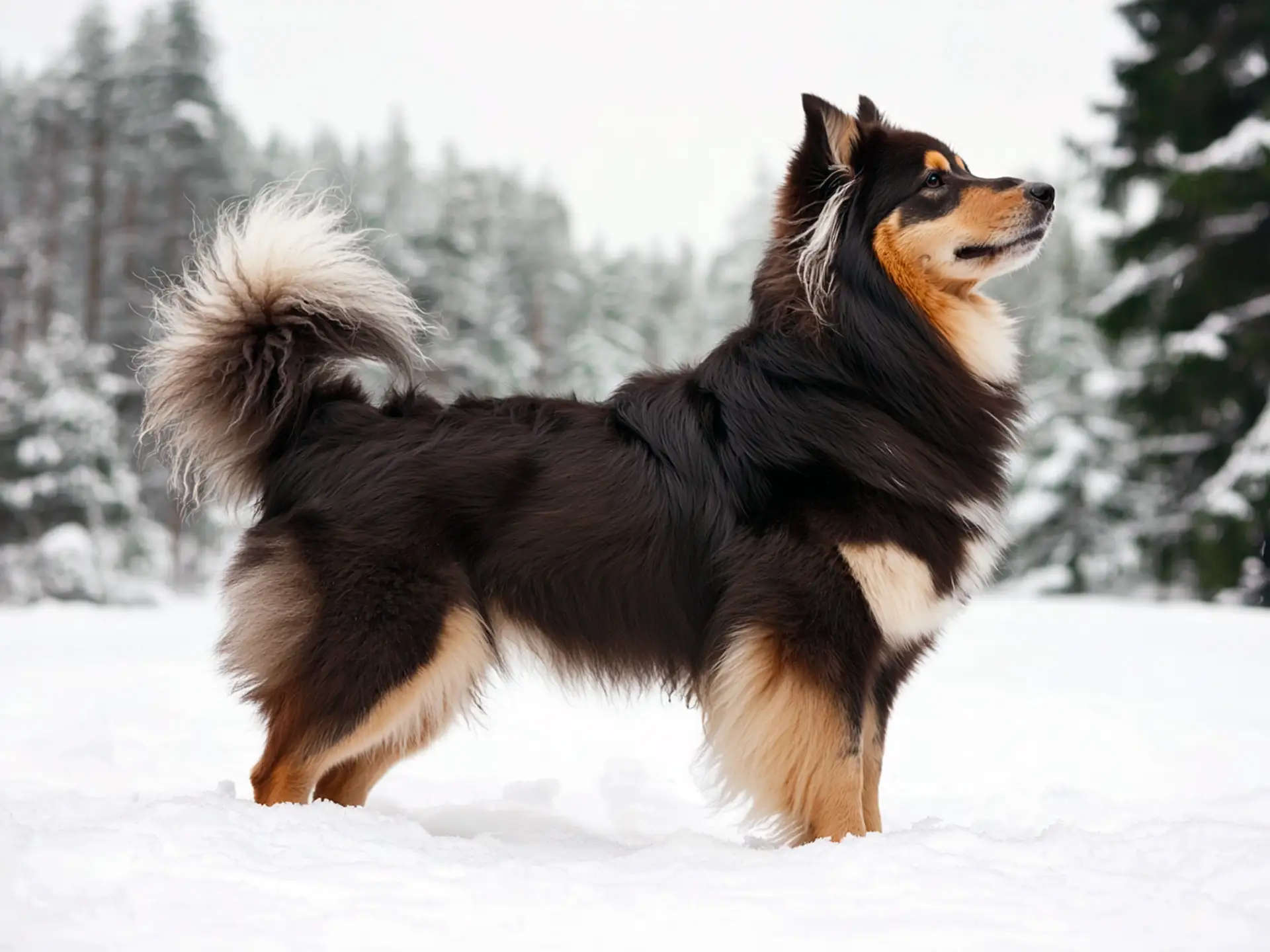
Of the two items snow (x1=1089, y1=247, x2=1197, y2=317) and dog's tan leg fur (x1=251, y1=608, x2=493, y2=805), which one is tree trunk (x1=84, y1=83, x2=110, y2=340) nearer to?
snow (x1=1089, y1=247, x2=1197, y2=317)

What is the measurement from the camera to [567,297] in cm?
4103

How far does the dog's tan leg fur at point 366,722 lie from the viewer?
3.83 meters

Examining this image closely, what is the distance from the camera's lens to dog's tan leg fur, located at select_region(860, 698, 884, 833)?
13.4ft

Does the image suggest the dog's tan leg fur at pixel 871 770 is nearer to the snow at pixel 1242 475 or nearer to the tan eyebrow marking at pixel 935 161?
the tan eyebrow marking at pixel 935 161

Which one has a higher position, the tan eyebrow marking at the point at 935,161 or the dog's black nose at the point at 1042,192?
the tan eyebrow marking at the point at 935,161

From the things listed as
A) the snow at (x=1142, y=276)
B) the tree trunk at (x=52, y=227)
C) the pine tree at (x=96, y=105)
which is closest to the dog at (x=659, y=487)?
the snow at (x=1142, y=276)

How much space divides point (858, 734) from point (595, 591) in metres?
1.09

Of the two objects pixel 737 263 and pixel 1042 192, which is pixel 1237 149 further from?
pixel 737 263

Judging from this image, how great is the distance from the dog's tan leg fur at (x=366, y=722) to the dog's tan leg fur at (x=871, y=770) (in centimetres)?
149

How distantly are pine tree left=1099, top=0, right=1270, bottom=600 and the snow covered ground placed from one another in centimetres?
582

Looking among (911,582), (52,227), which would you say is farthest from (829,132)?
(52,227)

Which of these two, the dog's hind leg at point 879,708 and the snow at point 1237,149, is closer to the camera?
the dog's hind leg at point 879,708

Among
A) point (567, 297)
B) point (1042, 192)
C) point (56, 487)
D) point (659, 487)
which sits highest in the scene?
point (1042, 192)

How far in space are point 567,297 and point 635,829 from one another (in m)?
37.5
